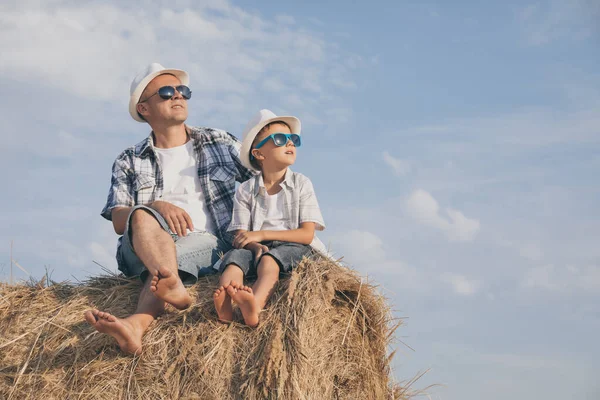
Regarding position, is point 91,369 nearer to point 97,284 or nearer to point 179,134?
point 97,284

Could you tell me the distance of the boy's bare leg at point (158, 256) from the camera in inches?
177

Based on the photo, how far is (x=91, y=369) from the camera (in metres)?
4.60

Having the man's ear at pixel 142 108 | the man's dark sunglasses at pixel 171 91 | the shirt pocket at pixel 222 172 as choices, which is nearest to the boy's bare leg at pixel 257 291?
the shirt pocket at pixel 222 172

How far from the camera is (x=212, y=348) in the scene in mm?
4508

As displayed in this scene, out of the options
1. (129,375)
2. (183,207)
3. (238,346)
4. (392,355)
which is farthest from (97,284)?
(392,355)

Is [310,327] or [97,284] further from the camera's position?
[97,284]

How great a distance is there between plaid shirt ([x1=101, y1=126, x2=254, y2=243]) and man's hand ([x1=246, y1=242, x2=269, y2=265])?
0.73m

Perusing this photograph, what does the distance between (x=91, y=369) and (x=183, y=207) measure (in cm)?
173

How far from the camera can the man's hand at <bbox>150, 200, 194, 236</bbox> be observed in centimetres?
544

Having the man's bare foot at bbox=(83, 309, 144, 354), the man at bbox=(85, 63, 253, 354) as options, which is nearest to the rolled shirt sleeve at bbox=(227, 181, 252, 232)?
the man at bbox=(85, 63, 253, 354)

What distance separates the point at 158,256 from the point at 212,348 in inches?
30.9

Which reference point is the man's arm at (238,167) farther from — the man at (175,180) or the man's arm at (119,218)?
the man's arm at (119,218)

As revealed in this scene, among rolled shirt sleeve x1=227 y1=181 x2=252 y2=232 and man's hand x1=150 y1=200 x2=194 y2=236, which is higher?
rolled shirt sleeve x1=227 y1=181 x2=252 y2=232

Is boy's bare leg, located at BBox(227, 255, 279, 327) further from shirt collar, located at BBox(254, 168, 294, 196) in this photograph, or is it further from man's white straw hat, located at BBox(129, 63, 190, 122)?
man's white straw hat, located at BBox(129, 63, 190, 122)
